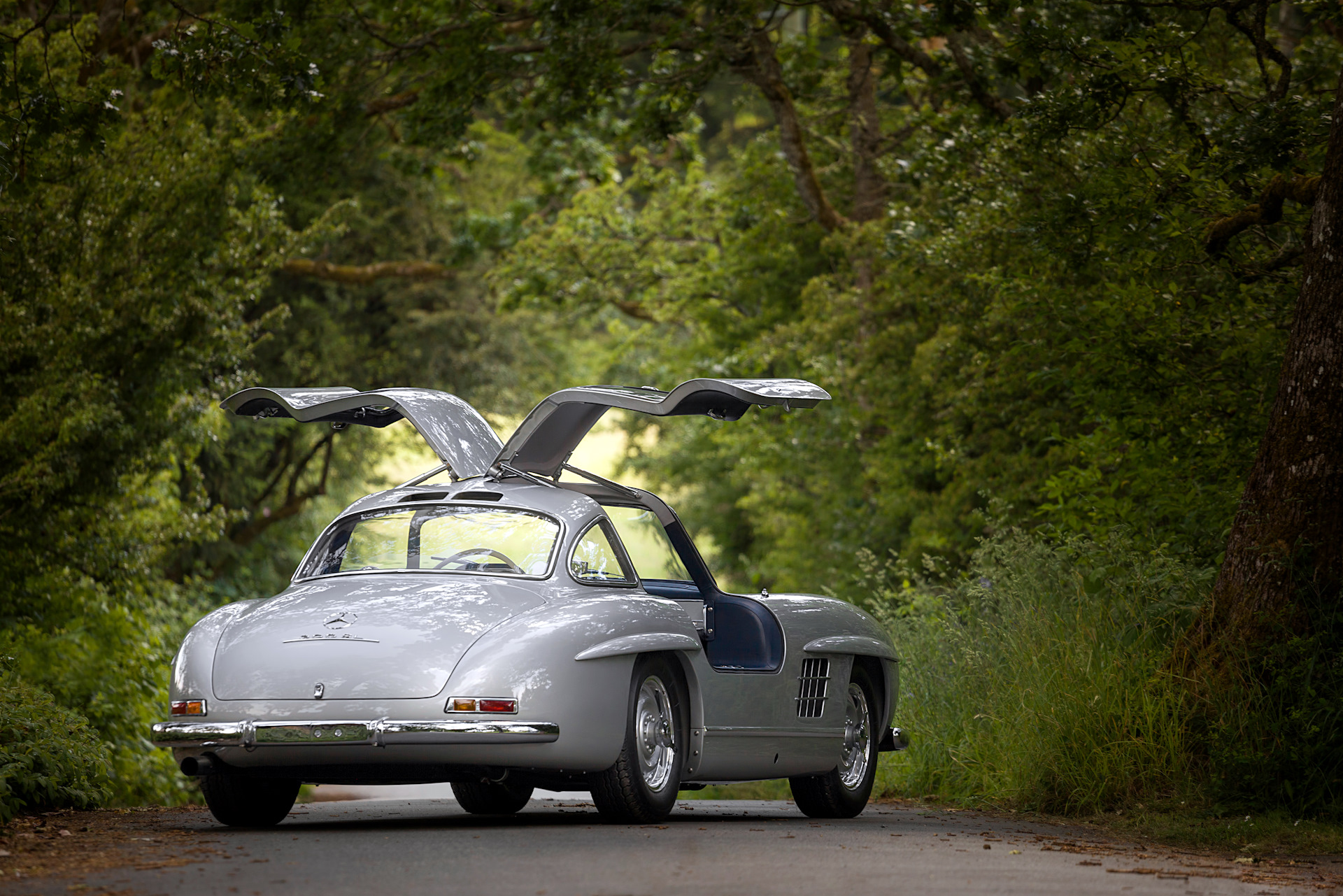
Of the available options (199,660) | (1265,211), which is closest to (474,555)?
(199,660)

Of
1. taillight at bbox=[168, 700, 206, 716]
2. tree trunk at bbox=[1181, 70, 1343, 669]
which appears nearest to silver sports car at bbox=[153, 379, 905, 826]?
taillight at bbox=[168, 700, 206, 716]

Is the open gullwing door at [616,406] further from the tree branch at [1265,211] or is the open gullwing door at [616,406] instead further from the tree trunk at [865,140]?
the tree trunk at [865,140]

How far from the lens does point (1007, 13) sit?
46.5 ft

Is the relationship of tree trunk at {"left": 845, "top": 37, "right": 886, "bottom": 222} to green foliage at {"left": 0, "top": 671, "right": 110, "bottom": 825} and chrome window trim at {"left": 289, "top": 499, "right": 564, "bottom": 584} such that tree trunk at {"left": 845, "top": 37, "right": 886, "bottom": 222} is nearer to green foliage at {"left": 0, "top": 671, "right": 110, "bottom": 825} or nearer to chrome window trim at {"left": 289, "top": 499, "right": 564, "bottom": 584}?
chrome window trim at {"left": 289, "top": 499, "right": 564, "bottom": 584}

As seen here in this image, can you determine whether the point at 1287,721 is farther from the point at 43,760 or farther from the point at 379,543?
the point at 43,760

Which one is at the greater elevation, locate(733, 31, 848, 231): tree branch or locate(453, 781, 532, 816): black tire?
locate(733, 31, 848, 231): tree branch

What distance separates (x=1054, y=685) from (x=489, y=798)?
145 inches

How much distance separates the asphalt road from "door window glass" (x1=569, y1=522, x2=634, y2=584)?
1272 mm

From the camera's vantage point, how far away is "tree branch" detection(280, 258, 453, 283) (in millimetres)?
27109

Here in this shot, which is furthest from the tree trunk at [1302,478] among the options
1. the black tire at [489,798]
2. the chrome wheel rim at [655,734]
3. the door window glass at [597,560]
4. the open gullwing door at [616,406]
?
the black tire at [489,798]

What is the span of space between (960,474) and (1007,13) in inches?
253

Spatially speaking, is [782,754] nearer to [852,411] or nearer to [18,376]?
[18,376]

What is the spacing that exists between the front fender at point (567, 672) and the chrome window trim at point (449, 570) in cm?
33

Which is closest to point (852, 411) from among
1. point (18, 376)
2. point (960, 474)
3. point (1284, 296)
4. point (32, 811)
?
point (960, 474)
